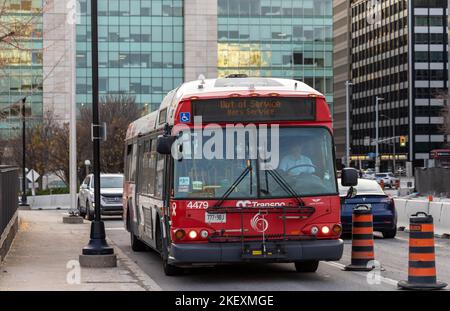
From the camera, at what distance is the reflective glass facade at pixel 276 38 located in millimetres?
100312

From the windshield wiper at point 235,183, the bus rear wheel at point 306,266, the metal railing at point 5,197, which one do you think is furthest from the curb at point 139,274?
the bus rear wheel at point 306,266

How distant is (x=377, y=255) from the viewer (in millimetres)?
17453

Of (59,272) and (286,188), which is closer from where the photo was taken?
(286,188)

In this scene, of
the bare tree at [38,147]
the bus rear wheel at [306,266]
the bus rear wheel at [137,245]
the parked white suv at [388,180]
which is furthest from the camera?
the parked white suv at [388,180]

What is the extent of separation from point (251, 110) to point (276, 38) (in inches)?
3480

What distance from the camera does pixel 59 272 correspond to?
14.2m

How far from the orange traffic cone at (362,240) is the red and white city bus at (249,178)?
57.0 inches

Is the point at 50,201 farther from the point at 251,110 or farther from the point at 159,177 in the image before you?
the point at 251,110

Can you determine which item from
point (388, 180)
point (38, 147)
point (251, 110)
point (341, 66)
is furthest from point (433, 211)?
point (341, 66)

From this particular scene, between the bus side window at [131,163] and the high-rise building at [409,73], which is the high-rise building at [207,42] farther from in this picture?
the bus side window at [131,163]

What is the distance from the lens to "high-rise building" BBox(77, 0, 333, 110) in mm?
100312

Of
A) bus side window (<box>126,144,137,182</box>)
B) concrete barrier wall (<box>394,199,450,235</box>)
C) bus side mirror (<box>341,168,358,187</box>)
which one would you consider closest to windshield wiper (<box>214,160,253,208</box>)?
bus side mirror (<box>341,168,358,187</box>)

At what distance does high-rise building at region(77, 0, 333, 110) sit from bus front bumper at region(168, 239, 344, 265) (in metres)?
87.7

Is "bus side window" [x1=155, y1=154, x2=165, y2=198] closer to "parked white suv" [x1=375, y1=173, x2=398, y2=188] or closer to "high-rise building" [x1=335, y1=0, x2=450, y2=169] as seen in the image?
"parked white suv" [x1=375, y1=173, x2=398, y2=188]
